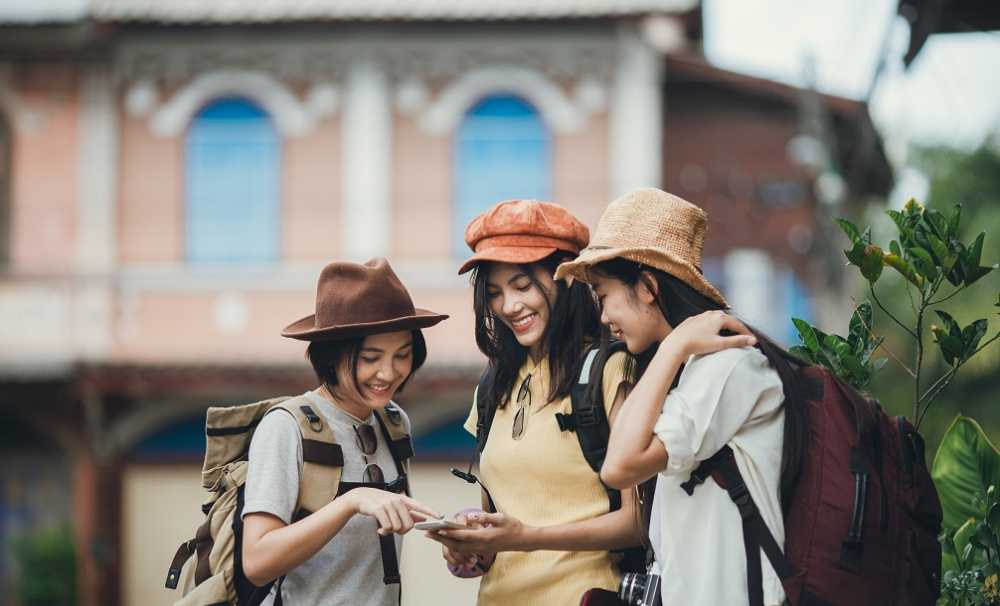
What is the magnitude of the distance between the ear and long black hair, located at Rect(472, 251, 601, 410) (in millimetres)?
422

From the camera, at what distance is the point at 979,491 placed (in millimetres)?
3643

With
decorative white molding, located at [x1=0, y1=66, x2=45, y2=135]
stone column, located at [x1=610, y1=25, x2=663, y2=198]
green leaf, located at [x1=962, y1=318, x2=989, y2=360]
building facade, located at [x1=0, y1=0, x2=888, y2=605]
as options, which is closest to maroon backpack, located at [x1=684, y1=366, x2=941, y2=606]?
green leaf, located at [x1=962, y1=318, x2=989, y2=360]

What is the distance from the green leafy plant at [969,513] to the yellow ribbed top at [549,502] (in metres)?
1.08

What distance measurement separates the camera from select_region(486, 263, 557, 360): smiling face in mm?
3213

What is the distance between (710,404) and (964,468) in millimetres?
1578

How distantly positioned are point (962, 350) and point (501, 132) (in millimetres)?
9438

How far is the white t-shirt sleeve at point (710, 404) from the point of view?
8.14 ft

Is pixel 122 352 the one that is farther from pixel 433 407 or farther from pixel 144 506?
pixel 433 407

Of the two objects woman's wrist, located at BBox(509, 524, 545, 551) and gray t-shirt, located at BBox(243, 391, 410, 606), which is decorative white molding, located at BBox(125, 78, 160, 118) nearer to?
gray t-shirt, located at BBox(243, 391, 410, 606)

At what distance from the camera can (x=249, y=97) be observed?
41.4ft

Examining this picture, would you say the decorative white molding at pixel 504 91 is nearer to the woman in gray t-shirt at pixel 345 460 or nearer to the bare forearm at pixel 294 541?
the woman in gray t-shirt at pixel 345 460

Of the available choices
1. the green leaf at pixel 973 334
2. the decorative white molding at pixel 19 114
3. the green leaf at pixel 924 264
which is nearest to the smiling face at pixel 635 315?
the green leaf at pixel 924 264

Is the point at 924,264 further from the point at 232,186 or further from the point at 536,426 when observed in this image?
the point at 232,186

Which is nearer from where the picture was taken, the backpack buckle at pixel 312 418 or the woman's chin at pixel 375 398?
the backpack buckle at pixel 312 418
